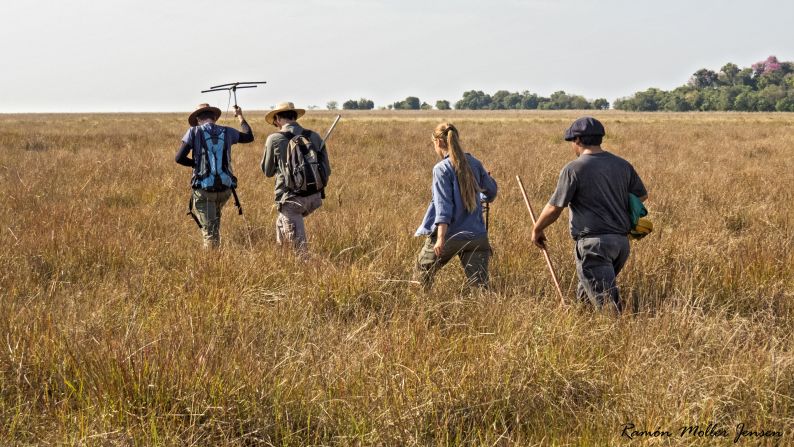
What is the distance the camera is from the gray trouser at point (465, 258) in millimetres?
4648

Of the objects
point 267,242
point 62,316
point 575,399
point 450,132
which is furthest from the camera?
point 267,242

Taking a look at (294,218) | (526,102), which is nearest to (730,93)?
(526,102)

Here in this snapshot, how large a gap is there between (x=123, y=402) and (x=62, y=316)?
1.31 metres

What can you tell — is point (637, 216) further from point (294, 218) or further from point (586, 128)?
point (294, 218)

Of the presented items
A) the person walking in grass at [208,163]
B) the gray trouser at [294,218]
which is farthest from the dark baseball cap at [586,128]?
the person walking in grass at [208,163]

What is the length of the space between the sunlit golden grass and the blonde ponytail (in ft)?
2.24

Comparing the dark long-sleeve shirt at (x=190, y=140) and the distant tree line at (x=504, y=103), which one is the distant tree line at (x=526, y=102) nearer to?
the distant tree line at (x=504, y=103)

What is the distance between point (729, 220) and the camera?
766 cm

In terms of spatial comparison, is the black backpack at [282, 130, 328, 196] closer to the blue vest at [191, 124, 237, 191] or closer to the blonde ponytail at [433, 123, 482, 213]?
the blue vest at [191, 124, 237, 191]

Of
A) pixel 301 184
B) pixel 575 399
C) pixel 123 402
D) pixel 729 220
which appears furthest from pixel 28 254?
pixel 729 220

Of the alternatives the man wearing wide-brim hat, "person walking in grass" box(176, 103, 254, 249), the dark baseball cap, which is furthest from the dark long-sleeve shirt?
the dark baseball cap

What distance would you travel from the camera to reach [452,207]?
15.0 feet

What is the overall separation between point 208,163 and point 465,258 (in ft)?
9.64

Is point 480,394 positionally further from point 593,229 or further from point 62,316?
point 62,316
